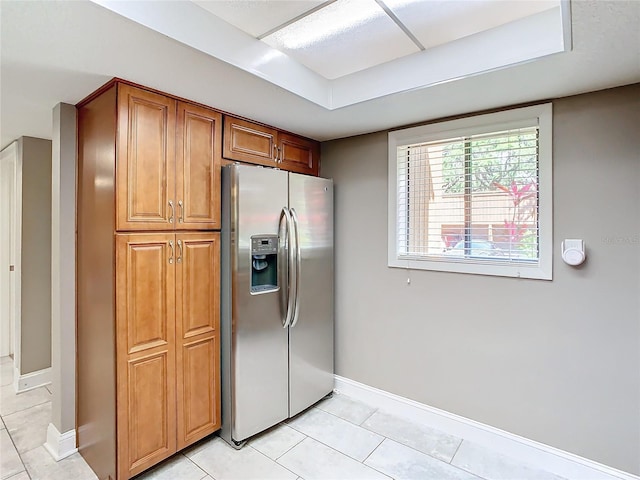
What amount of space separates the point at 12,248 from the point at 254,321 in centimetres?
282

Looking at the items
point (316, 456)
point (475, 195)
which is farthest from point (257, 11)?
point (316, 456)

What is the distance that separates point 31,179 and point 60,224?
1.34 meters

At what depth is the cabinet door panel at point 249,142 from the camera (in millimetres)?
2342

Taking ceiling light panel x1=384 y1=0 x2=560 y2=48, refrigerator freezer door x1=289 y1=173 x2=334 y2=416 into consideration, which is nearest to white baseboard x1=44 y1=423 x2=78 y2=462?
refrigerator freezer door x1=289 y1=173 x2=334 y2=416

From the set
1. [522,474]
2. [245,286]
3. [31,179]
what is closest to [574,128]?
[522,474]

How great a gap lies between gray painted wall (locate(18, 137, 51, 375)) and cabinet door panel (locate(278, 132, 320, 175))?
7.03ft

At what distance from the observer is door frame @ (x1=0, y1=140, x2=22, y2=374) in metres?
3.04

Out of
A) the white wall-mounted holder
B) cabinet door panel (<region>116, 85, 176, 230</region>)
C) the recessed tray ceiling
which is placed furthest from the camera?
the white wall-mounted holder

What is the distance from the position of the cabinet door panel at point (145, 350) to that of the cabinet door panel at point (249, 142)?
74 cm

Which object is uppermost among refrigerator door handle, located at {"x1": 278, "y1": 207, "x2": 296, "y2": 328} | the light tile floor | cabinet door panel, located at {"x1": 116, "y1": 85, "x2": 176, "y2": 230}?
cabinet door panel, located at {"x1": 116, "y1": 85, "x2": 176, "y2": 230}

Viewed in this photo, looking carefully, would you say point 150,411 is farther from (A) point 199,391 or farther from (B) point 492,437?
(B) point 492,437

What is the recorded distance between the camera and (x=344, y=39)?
180cm

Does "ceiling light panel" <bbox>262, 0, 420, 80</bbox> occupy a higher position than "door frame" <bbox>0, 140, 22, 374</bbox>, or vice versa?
"ceiling light panel" <bbox>262, 0, 420, 80</bbox>

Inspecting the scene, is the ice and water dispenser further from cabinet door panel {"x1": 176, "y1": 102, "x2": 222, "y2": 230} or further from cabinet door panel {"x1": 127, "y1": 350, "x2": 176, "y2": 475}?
cabinet door panel {"x1": 127, "y1": 350, "x2": 176, "y2": 475}
